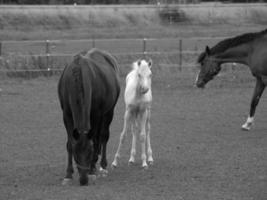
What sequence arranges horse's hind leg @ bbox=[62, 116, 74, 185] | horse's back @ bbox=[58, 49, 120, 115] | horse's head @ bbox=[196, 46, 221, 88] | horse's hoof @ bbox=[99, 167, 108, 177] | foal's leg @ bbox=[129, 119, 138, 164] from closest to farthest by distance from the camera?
horse's back @ bbox=[58, 49, 120, 115], horse's hind leg @ bbox=[62, 116, 74, 185], horse's hoof @ bbox=[99, 167, 108, 177], foal's leg @ bbox=[129, 119, 138, 164], horse's head @ bbox=[196, 46, 221, 88]

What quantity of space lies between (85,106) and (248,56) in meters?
6.34

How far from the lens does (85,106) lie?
27.2 feet

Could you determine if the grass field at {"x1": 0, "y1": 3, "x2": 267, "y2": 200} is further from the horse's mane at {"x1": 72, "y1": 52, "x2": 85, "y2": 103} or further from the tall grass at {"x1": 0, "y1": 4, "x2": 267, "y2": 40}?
the tall grass at {"x1": 0, "y1": 4, "x2": 267, "y2": 40}

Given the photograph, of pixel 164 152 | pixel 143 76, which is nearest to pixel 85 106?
pixel 143 76

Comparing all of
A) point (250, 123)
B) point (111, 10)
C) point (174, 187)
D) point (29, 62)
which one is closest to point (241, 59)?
point (250, 123)

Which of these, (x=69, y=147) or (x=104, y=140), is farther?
(x=104, y=140)

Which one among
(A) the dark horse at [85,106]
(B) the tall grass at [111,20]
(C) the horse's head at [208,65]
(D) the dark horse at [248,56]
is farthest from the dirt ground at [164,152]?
(B) the tall grass at [111,20]

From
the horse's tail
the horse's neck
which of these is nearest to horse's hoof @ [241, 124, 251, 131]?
the horse's neck

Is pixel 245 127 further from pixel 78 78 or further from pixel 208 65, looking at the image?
pixel 78 78

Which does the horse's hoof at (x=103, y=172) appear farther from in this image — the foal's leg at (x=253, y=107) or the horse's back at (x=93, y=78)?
the foal's leg at (x=253, y=107)

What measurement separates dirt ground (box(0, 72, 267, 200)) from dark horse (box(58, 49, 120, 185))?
354 mm

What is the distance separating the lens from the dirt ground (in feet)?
26.8

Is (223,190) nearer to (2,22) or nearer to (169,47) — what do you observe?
(169,47)

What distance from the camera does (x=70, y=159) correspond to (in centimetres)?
874
